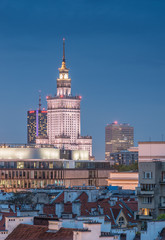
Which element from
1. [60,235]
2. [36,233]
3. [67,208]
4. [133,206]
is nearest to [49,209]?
[67,208]

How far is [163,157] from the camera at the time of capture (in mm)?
117938

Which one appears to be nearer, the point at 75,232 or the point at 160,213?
the point at 75,232

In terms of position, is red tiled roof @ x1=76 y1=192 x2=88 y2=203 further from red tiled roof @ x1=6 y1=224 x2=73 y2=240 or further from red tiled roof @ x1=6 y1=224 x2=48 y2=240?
red tiled roof @ x1=6 y1=224 x2=48 y2=240

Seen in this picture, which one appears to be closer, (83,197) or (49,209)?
(49,209)

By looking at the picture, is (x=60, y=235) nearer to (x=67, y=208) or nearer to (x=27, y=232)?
(x=27, y=232)

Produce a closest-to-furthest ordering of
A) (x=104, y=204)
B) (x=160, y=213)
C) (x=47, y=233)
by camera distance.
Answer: (x=47, y=233)
(x=160, y=213)
(x=104, y=204)

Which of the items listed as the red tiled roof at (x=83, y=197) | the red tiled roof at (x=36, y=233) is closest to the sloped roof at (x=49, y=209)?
the red tiled roof at (x=83, y=197)

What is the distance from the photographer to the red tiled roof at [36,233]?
50.5 metres

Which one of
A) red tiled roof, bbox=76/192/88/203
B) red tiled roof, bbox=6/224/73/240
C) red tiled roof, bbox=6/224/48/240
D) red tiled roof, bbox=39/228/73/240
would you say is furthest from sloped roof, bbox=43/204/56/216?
red tiled roof, bbox=39/228/73/240

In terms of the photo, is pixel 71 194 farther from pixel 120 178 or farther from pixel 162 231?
pixel 120 178

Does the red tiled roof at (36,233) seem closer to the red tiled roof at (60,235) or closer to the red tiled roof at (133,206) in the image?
the red tiled roof at (60,235)

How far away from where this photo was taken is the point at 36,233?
52656mm

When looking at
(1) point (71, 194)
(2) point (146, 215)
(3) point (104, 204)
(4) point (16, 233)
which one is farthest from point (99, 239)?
(1) point (71, 194)

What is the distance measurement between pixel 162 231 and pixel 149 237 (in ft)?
4.96
